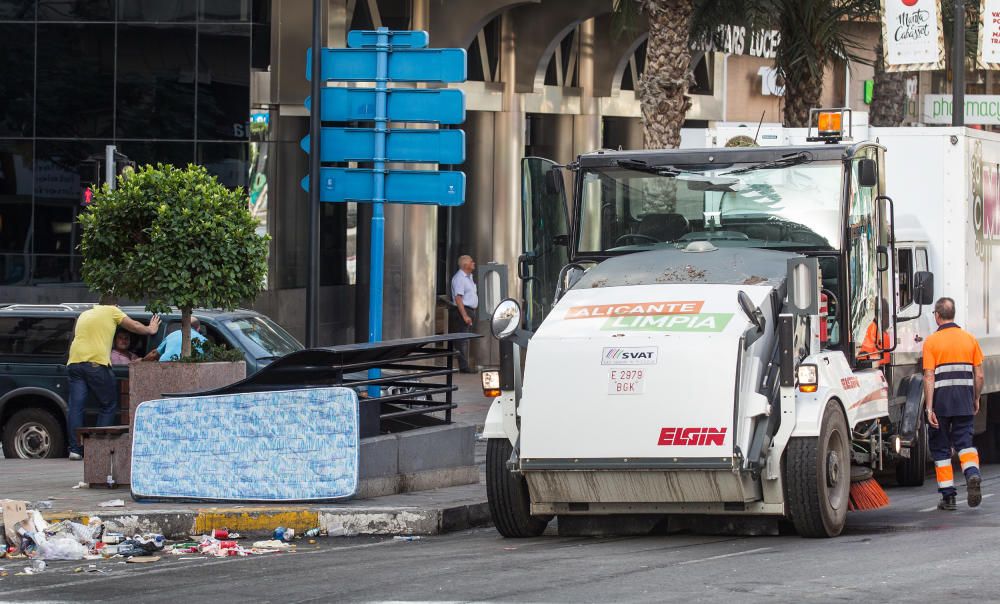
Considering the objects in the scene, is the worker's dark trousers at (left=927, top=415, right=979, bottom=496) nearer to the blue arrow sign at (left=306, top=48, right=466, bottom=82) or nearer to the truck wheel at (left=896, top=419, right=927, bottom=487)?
the truck wheel at (left=896, top=419, right=927, bottom=487)

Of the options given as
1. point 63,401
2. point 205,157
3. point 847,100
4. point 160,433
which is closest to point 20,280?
point 205,157

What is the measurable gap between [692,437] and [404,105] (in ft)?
27.4

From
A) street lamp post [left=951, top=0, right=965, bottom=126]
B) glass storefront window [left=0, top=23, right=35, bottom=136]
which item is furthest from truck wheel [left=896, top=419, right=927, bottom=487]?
glass storefront window [left=0, top=23, right=35, bottom=136]

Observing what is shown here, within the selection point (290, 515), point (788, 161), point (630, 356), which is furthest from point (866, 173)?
point (290, 515)

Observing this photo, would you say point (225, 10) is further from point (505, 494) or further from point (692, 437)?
point (692, 437)

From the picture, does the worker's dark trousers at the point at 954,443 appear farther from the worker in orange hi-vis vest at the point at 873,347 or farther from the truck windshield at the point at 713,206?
the truck windshield at the point at 713,206

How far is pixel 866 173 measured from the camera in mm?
12305

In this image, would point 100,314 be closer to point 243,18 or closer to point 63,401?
point 63,401

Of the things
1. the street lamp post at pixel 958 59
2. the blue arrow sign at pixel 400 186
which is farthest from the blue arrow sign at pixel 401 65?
the street lamp post at pixel 958 59

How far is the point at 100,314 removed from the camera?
1669 centimetres

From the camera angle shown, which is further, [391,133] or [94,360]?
[391,133]

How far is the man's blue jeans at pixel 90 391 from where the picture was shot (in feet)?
55.0

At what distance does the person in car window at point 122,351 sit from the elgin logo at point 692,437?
8.86 meters

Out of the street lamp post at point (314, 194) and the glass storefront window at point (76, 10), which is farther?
the glass storefront window at point (76, 10)
